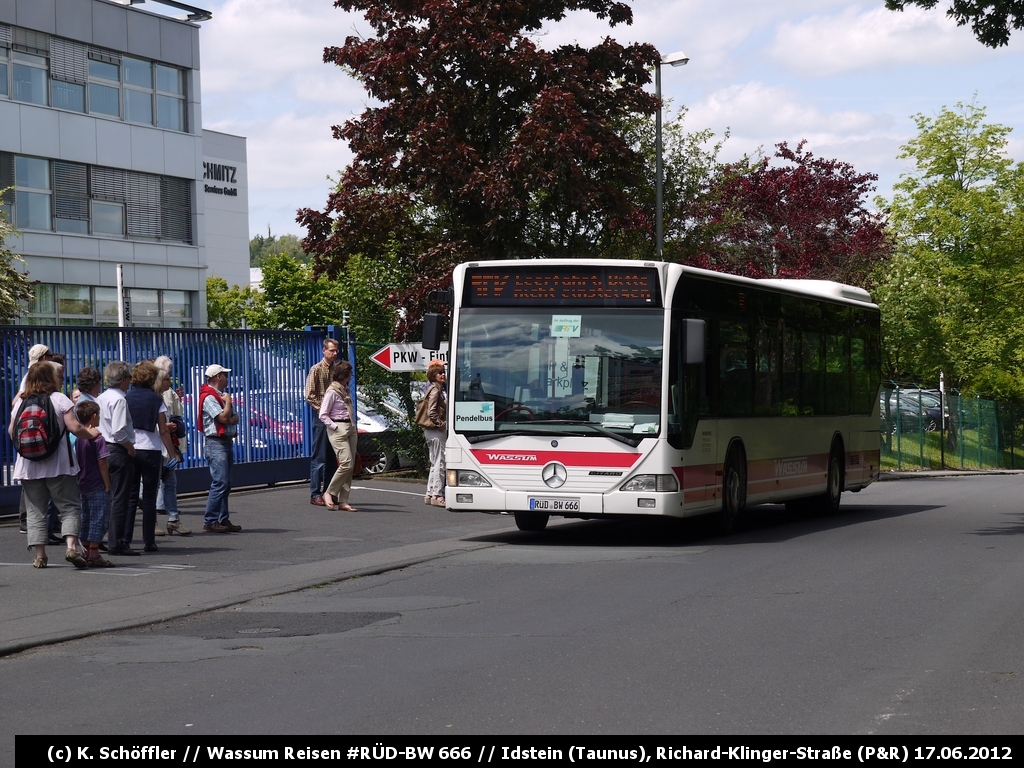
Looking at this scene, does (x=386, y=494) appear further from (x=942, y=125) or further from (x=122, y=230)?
(x=942, y=125)

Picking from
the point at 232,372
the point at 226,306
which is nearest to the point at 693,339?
the point at 232,372

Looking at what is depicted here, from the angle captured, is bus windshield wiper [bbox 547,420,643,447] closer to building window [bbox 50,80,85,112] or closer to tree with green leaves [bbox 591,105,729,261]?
tree with green leaves [bbox 591,105,729,261]

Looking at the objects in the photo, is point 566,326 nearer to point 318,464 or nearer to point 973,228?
point 318,464

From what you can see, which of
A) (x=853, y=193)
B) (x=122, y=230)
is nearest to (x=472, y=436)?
(x=122, y=230)

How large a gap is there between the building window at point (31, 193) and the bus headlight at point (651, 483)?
29.7 m

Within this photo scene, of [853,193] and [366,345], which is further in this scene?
[853,193]

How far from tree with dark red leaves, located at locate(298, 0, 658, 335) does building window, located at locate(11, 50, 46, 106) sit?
18135 mm

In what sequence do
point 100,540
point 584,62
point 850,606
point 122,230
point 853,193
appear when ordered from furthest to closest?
point 853,193 < point 122,230 < point 584,62 < point 100,540 < point 850,606

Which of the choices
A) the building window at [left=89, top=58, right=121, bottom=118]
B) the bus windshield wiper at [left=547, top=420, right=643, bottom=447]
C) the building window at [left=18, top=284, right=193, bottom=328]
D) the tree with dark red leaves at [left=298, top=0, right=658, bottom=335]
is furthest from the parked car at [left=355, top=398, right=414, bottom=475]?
the building window at [left=89, top=58, right=121, bottom=118]

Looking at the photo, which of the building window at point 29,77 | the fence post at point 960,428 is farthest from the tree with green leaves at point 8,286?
the fence post at point 960,428

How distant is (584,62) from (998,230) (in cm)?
3314

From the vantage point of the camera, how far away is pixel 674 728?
617cm

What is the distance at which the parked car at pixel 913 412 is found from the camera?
4097cm

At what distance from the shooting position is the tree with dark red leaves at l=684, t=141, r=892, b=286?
1708 inches
